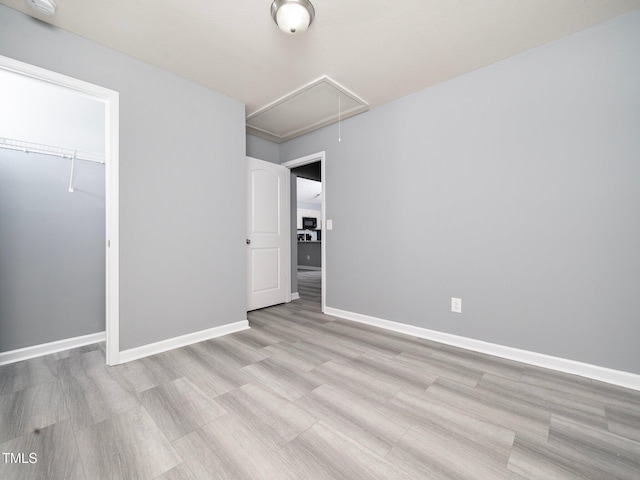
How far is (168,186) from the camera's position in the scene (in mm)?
2312

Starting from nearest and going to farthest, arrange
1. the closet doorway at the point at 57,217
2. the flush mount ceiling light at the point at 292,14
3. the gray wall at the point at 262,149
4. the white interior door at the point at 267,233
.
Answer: the flush mount ceiling light at the point at 292,14, the closet doorway at the point at 57,217, the white interior door at the point at 267,233, the gray wall at the point at 262,149

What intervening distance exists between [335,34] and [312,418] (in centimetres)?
250

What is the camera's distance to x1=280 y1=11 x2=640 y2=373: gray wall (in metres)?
1.72

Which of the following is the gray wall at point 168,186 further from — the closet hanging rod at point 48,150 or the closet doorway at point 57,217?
the closet hanging rod at point 48,150

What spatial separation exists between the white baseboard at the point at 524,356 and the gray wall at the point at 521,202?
0.05 metres

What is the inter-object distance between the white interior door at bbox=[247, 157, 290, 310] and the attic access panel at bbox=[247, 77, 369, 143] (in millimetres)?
480

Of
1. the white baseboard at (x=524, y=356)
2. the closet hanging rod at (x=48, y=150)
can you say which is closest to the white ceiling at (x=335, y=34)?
the closet hanging rod at (x=48, y=150)

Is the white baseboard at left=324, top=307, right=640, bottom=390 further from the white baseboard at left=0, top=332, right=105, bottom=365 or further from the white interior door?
the white baseboard at left=0, top=332, right=105, bottom=365

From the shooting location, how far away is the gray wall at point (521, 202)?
1.72 meters

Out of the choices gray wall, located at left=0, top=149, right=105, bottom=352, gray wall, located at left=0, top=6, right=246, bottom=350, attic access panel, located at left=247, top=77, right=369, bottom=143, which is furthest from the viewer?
attic access panel, located at left=247, top=77, right=369, bottom=143

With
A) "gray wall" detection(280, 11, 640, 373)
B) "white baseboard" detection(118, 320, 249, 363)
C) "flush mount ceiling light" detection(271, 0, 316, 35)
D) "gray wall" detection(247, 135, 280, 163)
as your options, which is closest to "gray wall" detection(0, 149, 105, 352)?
"white baseboard" detection(118, 320, 249, 363)

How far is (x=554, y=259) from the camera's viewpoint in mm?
1922

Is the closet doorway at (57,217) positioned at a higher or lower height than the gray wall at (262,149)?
lower

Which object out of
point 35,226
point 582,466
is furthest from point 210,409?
point 35,226
